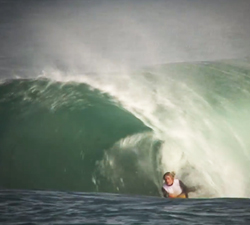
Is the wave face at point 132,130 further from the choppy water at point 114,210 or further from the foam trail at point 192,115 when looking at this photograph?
the choppy water at point 114,210

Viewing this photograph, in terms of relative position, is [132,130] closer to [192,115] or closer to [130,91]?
[130,91]

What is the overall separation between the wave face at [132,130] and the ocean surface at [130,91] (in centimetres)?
1

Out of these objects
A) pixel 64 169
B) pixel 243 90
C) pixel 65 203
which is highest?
pixel 243 90

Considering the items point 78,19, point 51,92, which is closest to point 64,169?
point 51,92

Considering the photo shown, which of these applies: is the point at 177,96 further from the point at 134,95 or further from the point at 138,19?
the point at 138,19

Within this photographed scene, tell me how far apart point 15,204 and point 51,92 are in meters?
1.95

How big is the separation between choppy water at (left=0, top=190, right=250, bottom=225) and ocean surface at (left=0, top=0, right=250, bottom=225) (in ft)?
2.12

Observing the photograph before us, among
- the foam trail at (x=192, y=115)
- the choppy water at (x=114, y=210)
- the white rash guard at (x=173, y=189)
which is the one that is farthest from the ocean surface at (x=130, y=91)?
the choppy water at (x=114, y=210)

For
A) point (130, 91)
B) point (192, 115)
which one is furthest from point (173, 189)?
point (130, 91)

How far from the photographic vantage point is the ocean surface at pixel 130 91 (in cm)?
545

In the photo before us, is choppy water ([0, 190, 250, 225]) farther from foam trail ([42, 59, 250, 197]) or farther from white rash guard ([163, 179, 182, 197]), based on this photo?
foam trail ([42, 59, 250, 197])

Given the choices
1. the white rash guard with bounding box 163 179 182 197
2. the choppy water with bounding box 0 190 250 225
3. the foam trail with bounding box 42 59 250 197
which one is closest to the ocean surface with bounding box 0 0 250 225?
the foam trail with bounding box 42 59 250 197

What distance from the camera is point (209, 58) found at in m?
5.55

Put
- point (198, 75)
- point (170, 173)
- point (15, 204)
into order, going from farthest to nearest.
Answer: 1. point (198, 75)
2. point (170, 173)
3. point (15, 204)
